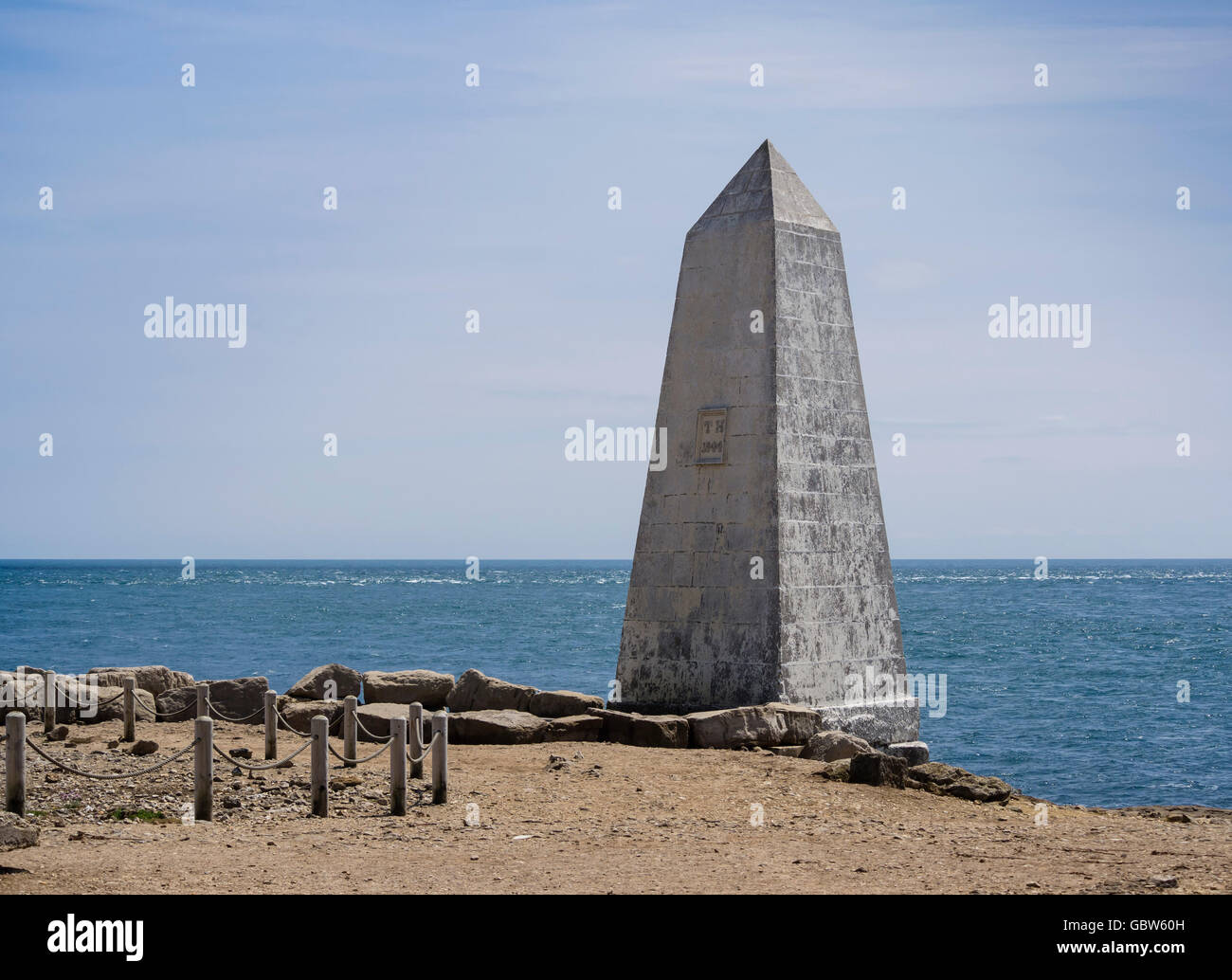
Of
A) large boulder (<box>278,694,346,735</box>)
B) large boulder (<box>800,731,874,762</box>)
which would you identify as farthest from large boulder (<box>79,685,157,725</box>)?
large boulder (<box>800,731,874,762</box>)

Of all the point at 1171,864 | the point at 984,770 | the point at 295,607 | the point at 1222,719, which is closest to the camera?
the point at 1171,864

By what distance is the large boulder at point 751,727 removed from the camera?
45.5 ft

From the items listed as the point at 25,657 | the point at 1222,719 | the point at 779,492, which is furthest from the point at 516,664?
the point at 779,492

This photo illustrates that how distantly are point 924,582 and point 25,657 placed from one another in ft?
311

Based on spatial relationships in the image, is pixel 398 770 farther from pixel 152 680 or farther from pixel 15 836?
pixel 152 680

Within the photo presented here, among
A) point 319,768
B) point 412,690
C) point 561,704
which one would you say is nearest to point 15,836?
point 319,768

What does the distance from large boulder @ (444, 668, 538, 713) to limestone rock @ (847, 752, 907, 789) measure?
4700 mm

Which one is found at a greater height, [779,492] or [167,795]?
[779,492]

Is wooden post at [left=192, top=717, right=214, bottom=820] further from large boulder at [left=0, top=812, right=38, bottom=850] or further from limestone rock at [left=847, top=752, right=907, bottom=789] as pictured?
limestone rock at [left=847, top=752, right=907, bottom=789]

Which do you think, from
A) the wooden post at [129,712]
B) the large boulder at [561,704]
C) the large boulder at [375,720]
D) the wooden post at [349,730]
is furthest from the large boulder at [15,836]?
the large boulder at [561,704]

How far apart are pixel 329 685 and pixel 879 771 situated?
780 cm

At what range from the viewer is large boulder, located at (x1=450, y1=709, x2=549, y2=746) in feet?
48.3
